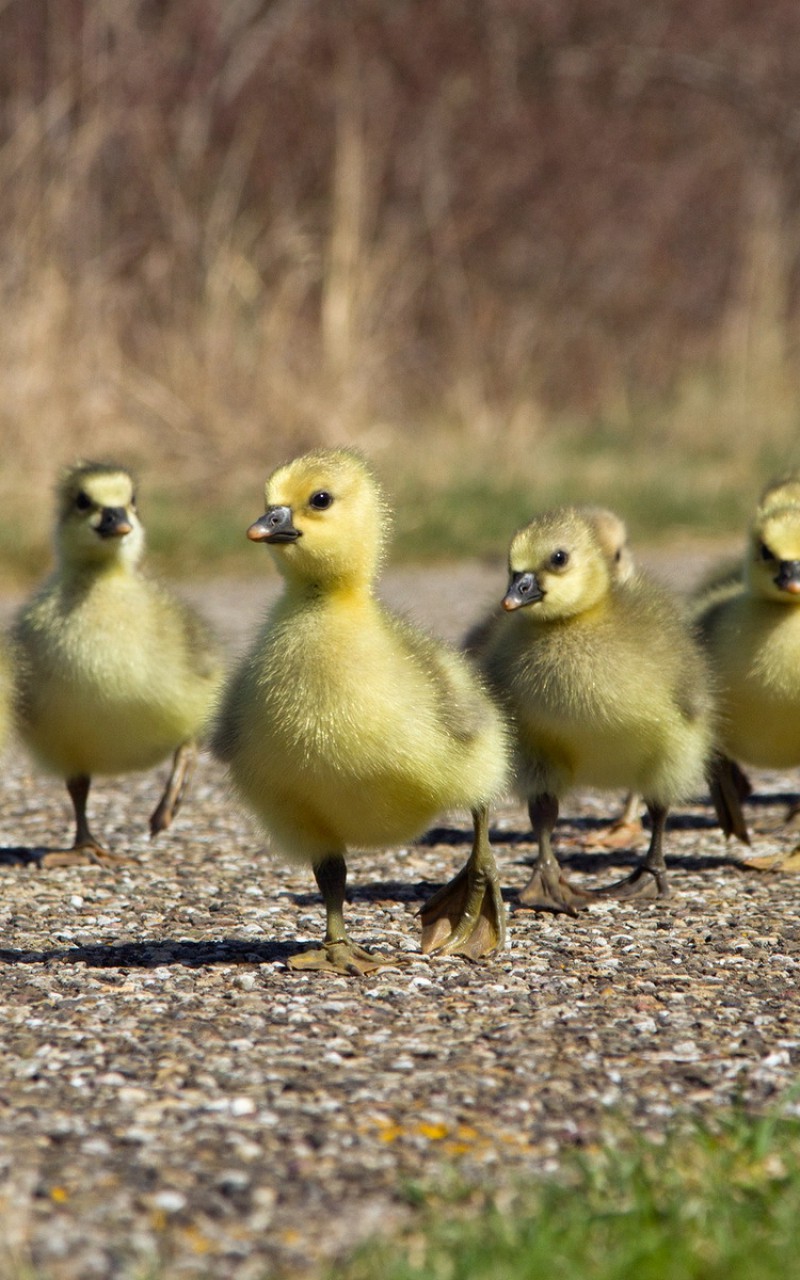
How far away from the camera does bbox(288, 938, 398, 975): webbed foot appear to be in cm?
440

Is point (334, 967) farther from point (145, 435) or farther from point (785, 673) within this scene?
point (145, 435)

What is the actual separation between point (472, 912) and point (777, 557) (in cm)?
181

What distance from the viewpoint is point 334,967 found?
4.40 metres

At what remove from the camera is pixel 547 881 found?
205 inches

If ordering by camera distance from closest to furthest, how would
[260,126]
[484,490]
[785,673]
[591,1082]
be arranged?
[591,1082], [785,673], [484,490], [260,126]

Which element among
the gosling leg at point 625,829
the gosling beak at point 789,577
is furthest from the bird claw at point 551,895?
the gosling beak at point 789,577

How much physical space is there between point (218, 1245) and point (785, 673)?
10.6 feet

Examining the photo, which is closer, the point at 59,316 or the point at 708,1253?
the point at 708,1253

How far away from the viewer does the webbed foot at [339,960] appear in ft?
14.4

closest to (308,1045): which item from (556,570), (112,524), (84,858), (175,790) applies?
(556,570)

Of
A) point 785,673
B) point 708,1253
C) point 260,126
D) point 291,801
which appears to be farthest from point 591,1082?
point 260,126

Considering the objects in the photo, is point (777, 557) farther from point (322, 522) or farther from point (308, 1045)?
point (308, 1045)

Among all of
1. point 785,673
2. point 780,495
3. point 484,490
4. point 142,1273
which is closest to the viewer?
point 142,1273

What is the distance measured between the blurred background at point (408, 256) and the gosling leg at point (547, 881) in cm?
696
